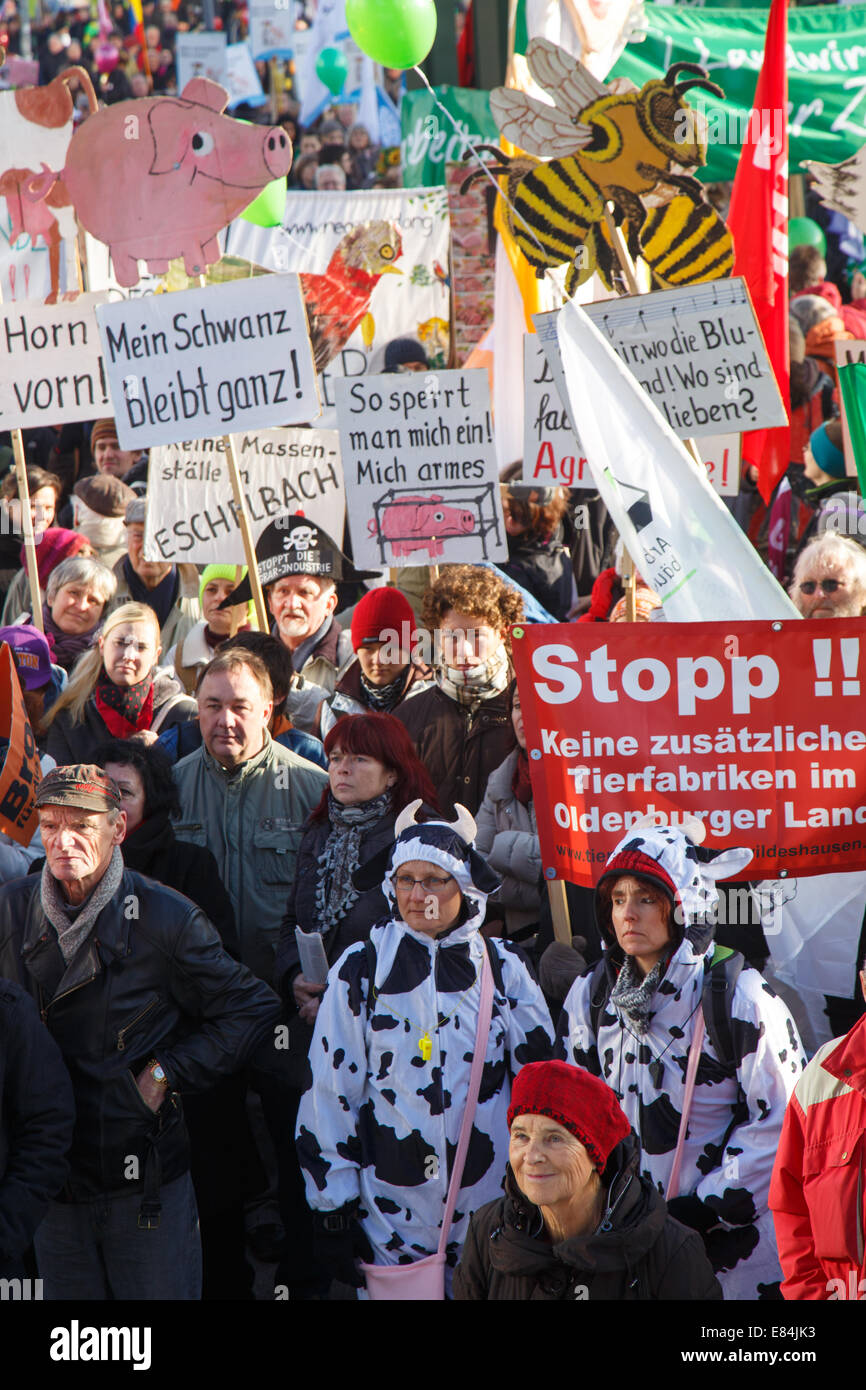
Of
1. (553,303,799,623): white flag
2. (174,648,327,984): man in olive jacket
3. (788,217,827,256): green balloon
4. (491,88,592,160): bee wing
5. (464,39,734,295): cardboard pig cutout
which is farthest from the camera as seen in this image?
(788,217,827,256): green balloon

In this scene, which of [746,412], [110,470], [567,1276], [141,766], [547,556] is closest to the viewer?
[567,1276]

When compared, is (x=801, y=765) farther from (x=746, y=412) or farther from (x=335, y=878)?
(x=746, y=412)

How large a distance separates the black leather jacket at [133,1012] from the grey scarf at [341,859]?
0.30 meters

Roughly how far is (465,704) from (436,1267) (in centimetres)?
180

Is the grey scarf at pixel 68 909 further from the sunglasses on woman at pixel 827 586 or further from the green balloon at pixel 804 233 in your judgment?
the green balloon at pixel 804 233

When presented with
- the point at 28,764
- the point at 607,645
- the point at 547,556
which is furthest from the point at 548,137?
the point at 28,764

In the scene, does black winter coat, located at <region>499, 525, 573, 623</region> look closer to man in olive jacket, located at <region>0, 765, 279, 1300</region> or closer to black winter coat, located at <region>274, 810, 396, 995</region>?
black winter coat, located at <region>274, 810, 396, 995</region>

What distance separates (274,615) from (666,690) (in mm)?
2507

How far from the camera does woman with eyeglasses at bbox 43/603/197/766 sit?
506 cm

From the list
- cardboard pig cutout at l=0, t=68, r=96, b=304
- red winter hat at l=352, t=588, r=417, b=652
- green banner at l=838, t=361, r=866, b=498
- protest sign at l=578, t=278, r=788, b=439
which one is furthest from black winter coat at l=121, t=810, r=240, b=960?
cardboard pig cutout at l=0, t=68, r=96, b=304

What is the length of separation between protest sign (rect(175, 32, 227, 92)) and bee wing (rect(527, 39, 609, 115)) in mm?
11167

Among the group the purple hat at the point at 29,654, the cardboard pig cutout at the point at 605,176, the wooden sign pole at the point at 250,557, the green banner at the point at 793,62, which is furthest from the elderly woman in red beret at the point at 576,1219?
the green banner at the point at 793,62

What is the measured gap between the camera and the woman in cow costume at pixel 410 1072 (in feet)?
11.1

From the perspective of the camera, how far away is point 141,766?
13.9ft
